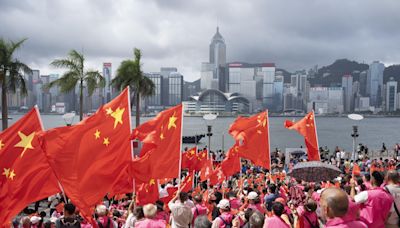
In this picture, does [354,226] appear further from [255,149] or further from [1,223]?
[255,149]

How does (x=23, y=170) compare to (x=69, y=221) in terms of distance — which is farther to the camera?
(x=23, y=170)

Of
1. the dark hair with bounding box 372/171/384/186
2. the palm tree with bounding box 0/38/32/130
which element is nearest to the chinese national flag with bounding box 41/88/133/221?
the dark hair with bounding box 372/171/384/186

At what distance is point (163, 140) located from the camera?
834 centimetres

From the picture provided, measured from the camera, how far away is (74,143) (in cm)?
675

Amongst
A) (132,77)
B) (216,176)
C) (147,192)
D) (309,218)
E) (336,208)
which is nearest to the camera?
A: (336,208)

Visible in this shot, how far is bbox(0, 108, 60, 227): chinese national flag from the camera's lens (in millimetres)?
6789

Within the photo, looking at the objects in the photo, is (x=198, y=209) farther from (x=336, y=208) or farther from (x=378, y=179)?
(x=336, y=208)

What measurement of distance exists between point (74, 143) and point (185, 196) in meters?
2.02

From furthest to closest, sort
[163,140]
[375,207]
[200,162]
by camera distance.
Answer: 1. [200,162]
2. [163,140]
3. [375,207]

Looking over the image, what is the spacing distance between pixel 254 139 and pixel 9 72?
12154 mm

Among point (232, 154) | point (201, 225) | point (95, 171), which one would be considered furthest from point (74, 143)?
point (232, 154)

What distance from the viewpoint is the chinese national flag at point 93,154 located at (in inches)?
251

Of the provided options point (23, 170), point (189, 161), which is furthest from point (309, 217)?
point (189, 161)

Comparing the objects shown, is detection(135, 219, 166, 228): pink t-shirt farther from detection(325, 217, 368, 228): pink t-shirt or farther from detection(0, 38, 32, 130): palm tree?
detection(0, 38, 32, 130): palm tree
